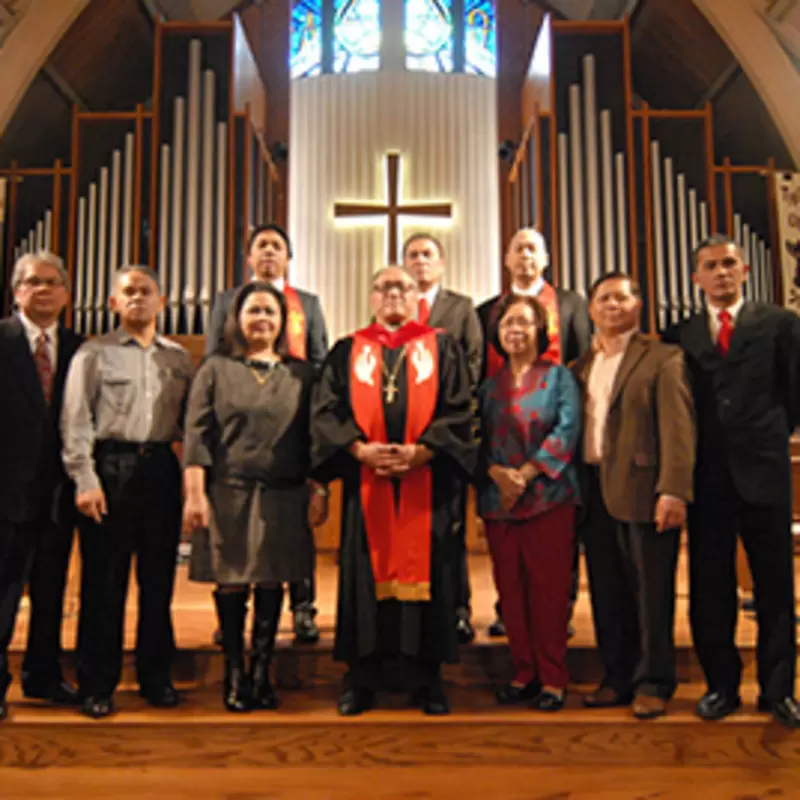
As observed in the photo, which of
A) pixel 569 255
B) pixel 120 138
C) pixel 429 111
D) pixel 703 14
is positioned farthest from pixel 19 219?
pixel 703 14

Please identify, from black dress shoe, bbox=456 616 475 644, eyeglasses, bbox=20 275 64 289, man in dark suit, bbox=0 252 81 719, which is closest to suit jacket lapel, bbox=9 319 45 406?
man in dark suit, bbox=0 252 81 719

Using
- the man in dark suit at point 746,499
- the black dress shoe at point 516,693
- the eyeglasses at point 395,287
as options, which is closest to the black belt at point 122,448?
the eyeglasses at point 395,287

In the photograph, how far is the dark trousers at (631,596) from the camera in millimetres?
2467

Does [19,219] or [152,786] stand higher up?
[19,219]

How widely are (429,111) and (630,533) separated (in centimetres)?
423

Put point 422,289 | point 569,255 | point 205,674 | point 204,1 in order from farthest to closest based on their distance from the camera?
point 204,1 → point 569,255 → point 422,289 → point 205,674

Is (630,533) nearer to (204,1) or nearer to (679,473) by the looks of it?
(679,473)

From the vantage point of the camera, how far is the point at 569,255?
5.55 meters

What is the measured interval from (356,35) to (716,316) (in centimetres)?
503

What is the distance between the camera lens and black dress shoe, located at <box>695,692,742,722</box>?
2.41 metres

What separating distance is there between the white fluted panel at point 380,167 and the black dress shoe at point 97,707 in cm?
358

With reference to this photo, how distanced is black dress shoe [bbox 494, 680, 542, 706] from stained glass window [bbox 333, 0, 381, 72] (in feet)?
17.2

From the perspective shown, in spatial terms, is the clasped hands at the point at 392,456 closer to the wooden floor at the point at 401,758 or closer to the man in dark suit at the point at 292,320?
the man in dark suit at the point at 292,320

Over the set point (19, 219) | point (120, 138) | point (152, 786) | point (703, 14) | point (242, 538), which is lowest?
point (152, 786)
